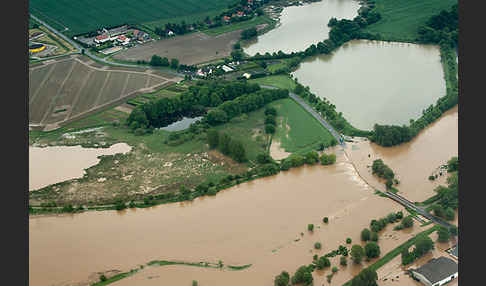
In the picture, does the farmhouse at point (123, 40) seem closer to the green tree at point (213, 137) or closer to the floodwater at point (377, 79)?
the floodwater at point (377, 79)

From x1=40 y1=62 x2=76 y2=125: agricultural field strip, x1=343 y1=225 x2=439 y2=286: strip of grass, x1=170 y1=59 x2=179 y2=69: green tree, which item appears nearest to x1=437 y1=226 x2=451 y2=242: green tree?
x1=343 y1=225 x2=439 y2=286: strip of grass

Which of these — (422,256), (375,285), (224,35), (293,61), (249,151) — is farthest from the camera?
(224,35)

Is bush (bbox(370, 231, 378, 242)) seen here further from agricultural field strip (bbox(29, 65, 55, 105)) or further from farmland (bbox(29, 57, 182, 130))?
Result: agricultural field strip (bbox(29, 65, 55, 105))

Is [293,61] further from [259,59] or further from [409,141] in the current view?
[409,141]

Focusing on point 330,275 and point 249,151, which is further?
point 249,151

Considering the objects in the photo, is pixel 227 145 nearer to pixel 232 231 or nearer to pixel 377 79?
pixel 232 231

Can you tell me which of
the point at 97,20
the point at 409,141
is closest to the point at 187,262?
the point at 409,141

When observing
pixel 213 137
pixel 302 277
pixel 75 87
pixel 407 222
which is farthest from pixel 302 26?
pixel 302 277
